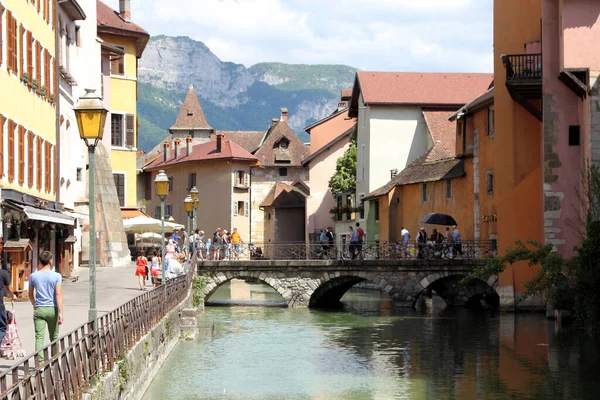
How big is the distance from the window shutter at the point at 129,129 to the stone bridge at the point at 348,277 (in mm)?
9184

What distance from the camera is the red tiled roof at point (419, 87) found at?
66.0 meters

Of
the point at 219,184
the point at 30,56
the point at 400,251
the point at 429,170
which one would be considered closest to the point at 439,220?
the point at 400,251

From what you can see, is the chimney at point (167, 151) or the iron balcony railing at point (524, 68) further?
the chimney at point (167, 151)

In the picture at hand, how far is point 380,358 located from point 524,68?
14.5m

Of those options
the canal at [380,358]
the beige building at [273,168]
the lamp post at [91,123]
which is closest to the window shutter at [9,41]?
the canal at [380,358]

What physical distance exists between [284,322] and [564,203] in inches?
424

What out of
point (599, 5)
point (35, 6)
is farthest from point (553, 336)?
point (35, 6)

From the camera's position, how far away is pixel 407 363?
1160 inches

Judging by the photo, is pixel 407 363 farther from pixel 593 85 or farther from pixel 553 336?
pixel 593 85

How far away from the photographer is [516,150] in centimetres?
4262

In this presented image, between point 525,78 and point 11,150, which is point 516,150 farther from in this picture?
point 11,150

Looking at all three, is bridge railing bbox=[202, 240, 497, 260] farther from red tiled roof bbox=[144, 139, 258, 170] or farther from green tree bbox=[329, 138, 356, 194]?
red tiled roof bbox=[144, 139, 258, 170]

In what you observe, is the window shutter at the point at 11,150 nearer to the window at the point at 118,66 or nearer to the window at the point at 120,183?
the window at the point at 120,183

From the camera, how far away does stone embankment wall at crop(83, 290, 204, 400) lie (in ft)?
50.5
